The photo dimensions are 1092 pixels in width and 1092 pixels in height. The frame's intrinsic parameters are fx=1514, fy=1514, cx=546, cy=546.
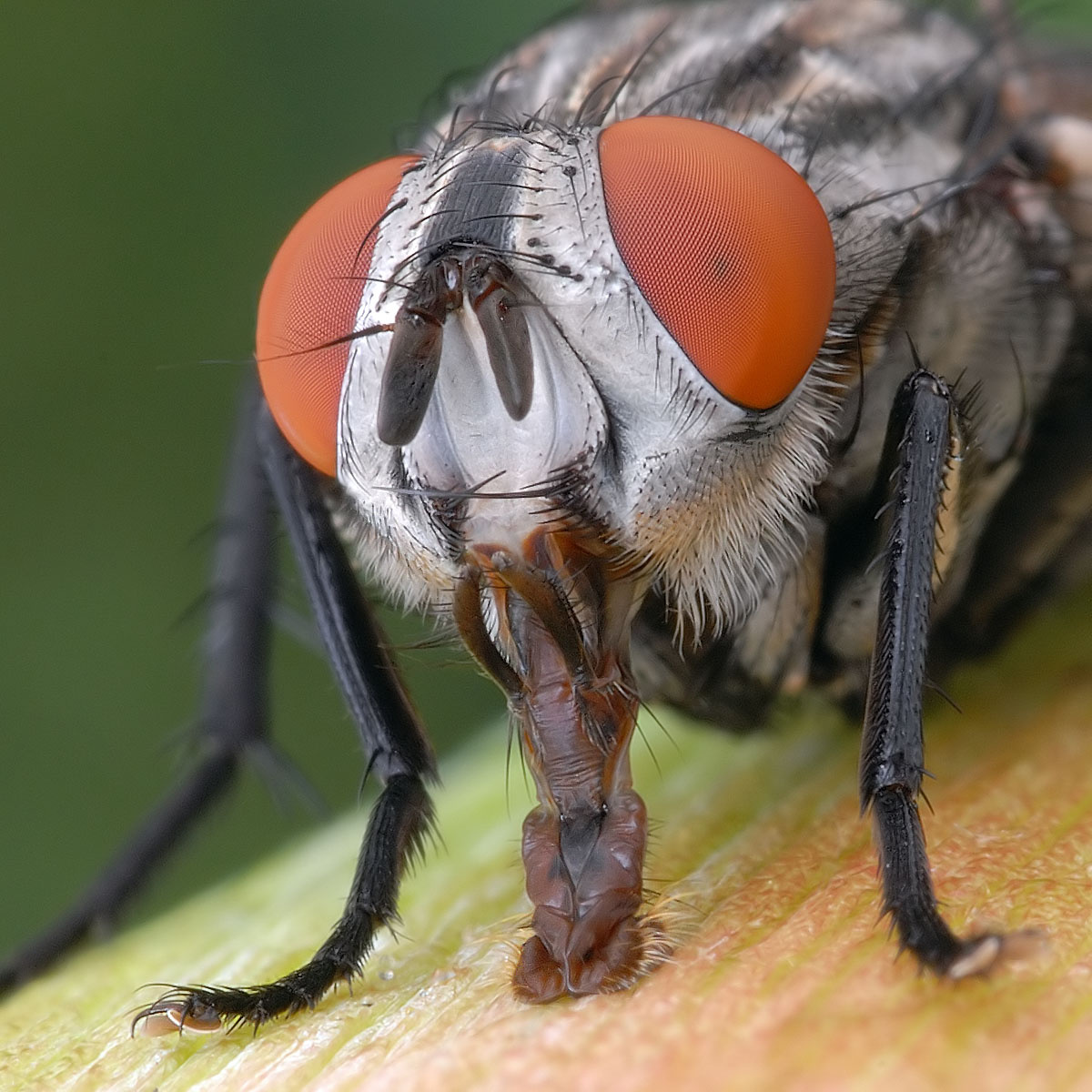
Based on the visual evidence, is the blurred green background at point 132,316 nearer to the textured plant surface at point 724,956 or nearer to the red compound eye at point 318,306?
the textured plant surface at point 724,956

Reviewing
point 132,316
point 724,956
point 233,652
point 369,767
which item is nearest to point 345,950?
point 369,767

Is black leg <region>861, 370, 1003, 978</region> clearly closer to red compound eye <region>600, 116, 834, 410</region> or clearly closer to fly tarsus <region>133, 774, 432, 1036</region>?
red compound eye <region>600, 116, 834, 410</region>

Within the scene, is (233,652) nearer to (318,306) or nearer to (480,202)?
(318,306)

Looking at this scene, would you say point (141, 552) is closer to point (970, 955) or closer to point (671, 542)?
point (671, 542)

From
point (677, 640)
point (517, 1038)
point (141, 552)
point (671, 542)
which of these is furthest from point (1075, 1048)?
point (141, 552)

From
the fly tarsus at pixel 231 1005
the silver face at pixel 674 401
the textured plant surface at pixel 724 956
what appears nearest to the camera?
the textured plant surface at pixel 724 956

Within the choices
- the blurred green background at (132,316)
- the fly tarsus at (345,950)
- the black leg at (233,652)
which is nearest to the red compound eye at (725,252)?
the fly tarsus at (345,950)
